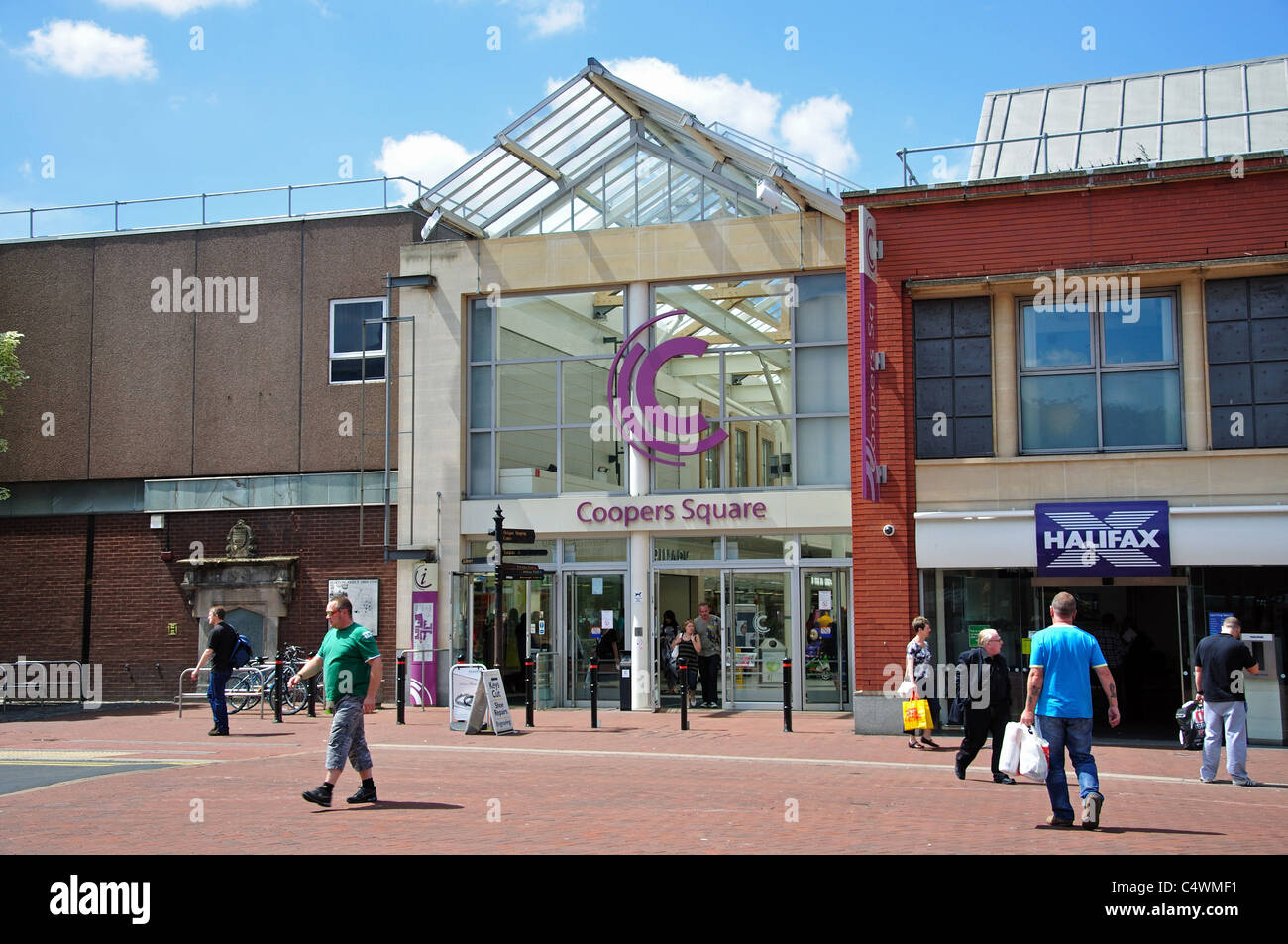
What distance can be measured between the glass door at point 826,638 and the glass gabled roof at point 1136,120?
6.81 meters

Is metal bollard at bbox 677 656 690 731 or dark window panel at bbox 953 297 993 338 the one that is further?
dark window panel at bbox 953 297 993 338

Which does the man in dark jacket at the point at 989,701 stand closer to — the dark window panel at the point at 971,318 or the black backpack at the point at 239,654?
the dark window panel at the point at 971,318

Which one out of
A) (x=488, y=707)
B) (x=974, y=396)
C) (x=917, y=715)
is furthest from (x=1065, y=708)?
(x=488, y=707)

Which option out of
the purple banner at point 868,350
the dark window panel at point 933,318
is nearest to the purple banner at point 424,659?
the purple banner at point 868,350

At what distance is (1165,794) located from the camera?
11680 mm

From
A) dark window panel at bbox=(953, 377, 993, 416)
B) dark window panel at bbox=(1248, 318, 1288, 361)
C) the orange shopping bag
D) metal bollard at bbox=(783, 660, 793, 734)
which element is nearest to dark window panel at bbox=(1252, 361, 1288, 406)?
dark window panel at bbox=(1248, 318, 1288, 361)

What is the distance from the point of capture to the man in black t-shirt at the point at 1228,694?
1213 cm

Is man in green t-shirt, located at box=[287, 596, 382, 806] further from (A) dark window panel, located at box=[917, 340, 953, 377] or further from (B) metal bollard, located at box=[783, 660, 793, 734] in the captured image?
(A) dark window panel, located at box=[917, 340, 953, 377]

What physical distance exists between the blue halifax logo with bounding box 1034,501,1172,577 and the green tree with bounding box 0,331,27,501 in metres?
18.1

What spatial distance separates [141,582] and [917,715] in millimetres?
15431

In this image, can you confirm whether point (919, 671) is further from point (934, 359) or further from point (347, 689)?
point (347, 689)

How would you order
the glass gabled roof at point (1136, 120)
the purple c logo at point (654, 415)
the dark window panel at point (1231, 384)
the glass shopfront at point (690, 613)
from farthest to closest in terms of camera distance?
the purple c logo at point (654, 415)
the glass shopfront at point (690, 613)
the glass gabled roof at point (1136, 120)
the dark window panel at point (1231, 384)

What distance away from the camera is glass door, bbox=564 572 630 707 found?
69.8ft
